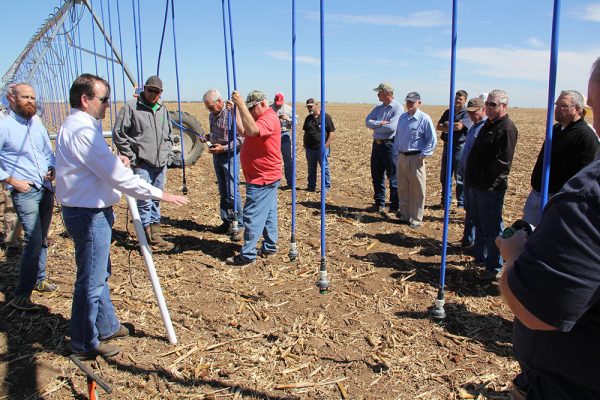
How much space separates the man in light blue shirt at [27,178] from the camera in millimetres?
4312

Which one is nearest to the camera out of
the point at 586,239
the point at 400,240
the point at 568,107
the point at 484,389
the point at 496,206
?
the point at 586,239

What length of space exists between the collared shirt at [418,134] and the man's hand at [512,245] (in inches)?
212

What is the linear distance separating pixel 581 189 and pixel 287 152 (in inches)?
319

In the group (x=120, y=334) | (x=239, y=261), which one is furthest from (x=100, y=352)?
(x=239, y=261)

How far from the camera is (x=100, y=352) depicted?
3537 mm

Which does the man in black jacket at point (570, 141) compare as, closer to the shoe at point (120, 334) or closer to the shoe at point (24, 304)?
the shoe at point (120, 334)

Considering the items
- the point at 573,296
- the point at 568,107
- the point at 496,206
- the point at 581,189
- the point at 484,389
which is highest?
the point at 568,107

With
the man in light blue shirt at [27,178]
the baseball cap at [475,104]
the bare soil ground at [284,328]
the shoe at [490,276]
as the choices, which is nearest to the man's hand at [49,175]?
the man in light blue shirt at [27,178]

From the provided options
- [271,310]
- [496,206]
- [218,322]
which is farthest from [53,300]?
[496,206]

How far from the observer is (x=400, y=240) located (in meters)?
6.54

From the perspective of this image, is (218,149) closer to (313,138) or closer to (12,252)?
(12,252)

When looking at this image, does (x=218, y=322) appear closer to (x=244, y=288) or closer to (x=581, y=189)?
(x=244, y=288)

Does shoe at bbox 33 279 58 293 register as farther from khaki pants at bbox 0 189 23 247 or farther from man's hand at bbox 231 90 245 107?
man's hand at bbox 231 90 245 107

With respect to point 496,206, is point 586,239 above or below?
above
